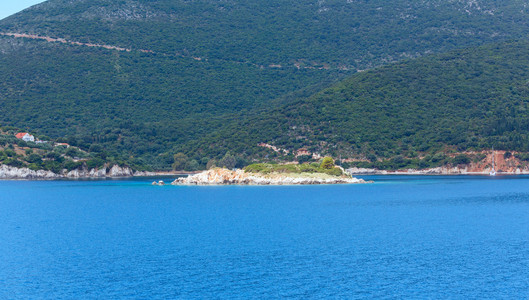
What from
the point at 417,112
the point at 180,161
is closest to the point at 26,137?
the point at 180,161

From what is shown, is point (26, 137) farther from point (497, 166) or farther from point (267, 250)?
point (267, 250)

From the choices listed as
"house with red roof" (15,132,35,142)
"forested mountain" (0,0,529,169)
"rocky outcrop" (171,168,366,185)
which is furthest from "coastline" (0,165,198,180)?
"rocky outcrop" (171,168,366,185)

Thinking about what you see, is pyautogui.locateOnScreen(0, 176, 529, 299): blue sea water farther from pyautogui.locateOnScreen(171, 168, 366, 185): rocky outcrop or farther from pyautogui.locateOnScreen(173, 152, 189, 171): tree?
pyautogui.locateOnScreen(173, 152, 189, 171): tree

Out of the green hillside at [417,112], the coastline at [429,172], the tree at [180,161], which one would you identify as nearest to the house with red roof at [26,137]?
the tree at [180,161]

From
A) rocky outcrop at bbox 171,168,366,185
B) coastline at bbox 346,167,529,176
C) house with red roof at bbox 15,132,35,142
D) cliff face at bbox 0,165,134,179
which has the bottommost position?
coastline at bbox 346,167,529,176

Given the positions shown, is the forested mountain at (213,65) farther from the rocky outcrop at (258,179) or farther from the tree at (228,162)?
the rocky outcrop at (258,179)

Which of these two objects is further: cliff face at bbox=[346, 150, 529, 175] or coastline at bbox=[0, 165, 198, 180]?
cliff face at bbox=[346, 150, 529, 175]

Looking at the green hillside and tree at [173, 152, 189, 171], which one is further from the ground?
the green hillside
